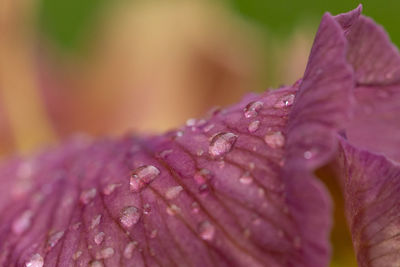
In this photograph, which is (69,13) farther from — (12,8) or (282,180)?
(282,180)

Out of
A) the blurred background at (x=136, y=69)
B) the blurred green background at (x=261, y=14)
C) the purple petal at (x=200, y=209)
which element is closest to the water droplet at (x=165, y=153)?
the purple petal at (x=200, y=209)

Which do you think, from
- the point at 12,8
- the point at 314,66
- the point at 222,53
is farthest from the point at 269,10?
the point at 314,66

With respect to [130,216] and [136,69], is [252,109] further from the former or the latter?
[136,69]

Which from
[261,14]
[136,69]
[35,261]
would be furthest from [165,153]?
[261,14]

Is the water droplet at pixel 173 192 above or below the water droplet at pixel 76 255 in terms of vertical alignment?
above

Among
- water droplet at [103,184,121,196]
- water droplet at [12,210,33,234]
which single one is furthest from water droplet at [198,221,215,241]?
water droplet at [12,210,33,234]

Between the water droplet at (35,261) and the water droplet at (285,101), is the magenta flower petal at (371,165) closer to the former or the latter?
the water droplet at (285,101)
